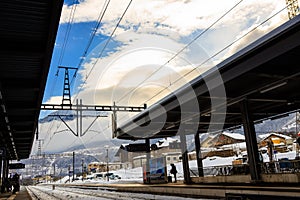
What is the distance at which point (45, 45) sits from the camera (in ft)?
25.6

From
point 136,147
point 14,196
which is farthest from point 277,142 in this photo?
point 14,196

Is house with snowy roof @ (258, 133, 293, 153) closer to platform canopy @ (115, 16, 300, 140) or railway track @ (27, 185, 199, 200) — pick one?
platform canopy @ (115, 16, 300, 140)

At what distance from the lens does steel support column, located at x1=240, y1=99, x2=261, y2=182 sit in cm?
1538

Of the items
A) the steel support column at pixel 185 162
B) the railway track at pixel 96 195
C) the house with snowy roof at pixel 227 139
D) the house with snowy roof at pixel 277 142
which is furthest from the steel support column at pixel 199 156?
the house with snowy roof at pixel 227 139

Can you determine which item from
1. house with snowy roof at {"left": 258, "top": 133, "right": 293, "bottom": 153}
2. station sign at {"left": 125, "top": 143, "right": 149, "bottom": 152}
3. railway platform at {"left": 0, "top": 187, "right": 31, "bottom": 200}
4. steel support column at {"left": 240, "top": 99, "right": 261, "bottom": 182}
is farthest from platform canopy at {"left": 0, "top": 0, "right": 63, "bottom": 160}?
house with snowy roof at {"left": 258, "top": 133, "right": 293, "bottom": 153}

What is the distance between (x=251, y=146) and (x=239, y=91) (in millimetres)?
2991

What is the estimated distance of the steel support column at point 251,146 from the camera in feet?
50.4

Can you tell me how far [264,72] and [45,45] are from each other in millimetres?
8398

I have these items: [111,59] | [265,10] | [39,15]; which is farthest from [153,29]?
[39,15]

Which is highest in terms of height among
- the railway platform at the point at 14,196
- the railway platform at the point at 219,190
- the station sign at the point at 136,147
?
the station sign at the point at 136,147

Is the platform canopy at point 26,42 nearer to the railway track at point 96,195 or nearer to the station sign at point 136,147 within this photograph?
the railway track at point 96,195

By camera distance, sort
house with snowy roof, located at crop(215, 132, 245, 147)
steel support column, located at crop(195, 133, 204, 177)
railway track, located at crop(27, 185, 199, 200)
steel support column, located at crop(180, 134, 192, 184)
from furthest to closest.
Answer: house with snowy roof, located at crop(215, 132, 245, 147) < steel support column, located at crop(195, 133, 204, 177) < steel support column, located at crop(180, 134, 192, 184) < railway track, located at crop(27, 185, 199, 200)

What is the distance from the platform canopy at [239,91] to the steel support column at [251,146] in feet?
1.88

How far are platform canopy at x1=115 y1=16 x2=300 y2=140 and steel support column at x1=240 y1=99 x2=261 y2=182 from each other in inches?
22.5
